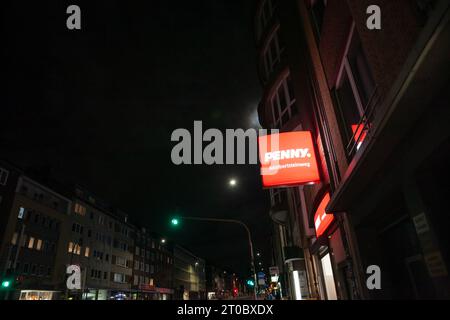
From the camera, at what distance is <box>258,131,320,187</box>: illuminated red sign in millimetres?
9836

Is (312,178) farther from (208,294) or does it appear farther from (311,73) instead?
(208,294)

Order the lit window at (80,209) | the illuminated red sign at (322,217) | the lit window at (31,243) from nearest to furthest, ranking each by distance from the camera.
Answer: the illuminated red sign at (322,217)
the lit window at (31,243)
the lit window at (80,209)

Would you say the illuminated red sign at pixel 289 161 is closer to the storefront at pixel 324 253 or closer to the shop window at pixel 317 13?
the storefront at pixel 324 253

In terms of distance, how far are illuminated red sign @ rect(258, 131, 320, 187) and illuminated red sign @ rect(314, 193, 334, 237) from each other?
1207mm

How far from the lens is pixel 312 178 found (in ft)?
32.2

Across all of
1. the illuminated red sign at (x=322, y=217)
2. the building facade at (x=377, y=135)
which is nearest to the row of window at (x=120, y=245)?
the building facade at (x=377, y=135)

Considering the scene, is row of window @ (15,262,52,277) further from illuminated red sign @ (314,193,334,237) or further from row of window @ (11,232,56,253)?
illuminated red sign @ (314,193,334,237)

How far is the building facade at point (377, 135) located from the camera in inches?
166

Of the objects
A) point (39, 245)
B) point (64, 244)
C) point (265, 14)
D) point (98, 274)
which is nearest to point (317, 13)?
point (265, 14)

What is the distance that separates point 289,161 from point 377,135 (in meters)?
5.22

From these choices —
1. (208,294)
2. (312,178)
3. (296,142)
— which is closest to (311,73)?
(296,142)

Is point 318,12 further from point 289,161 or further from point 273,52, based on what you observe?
point 273,52

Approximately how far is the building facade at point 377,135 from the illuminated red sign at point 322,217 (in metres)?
0.07

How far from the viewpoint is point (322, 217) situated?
429 inches
